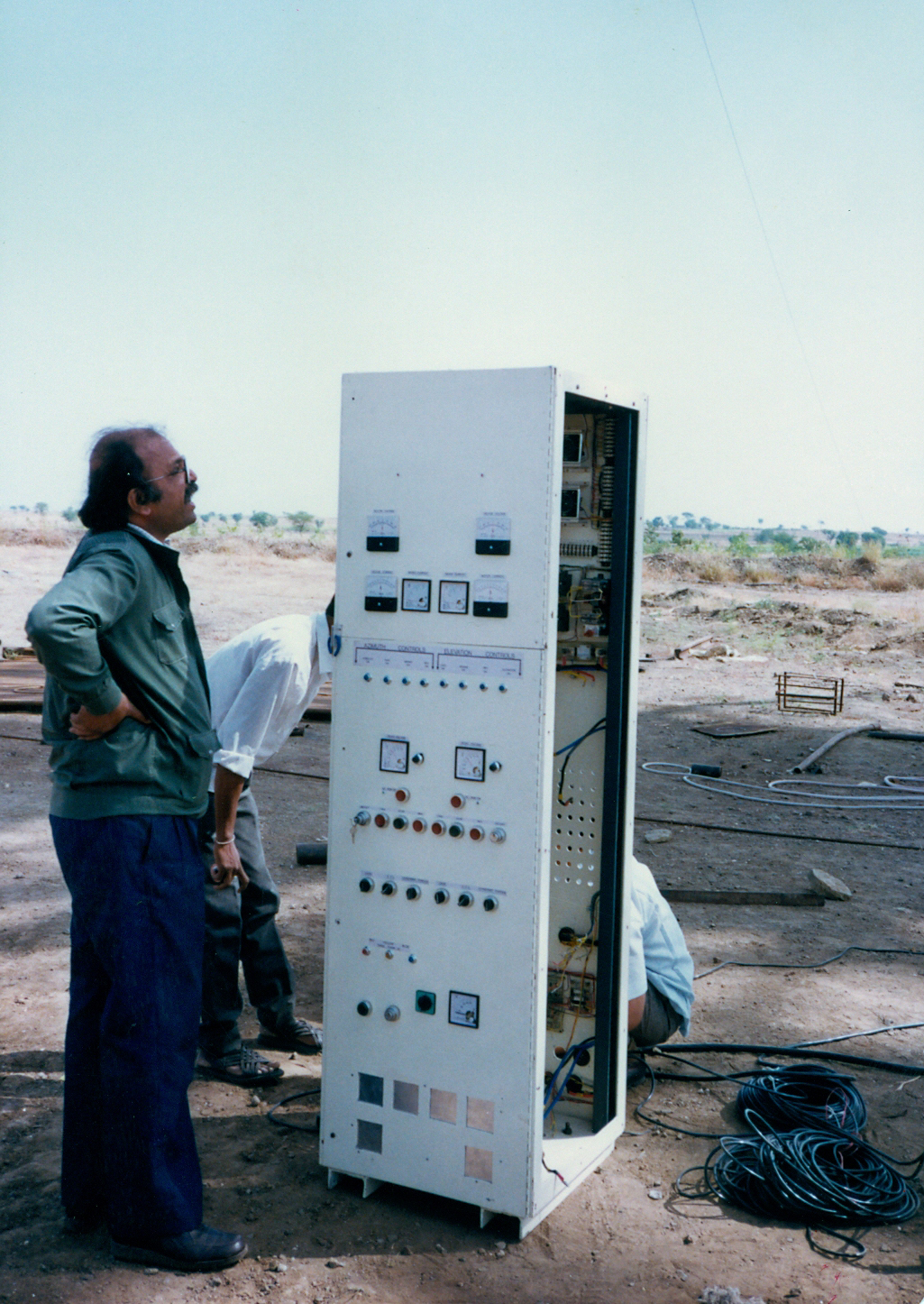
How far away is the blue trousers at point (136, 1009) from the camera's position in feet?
9.06

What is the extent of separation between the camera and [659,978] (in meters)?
4.02

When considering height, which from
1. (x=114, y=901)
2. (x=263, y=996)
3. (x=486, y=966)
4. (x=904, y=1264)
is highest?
(x=114, y=901)

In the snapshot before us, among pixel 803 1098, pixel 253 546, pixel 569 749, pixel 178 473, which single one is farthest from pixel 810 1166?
pixel 253 546

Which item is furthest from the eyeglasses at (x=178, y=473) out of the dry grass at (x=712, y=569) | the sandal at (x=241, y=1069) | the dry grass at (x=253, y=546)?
the dry grass at (x=253, y=546)

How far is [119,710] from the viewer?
8.88ft

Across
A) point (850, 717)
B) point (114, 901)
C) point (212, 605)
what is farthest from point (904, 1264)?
point (212, 605)

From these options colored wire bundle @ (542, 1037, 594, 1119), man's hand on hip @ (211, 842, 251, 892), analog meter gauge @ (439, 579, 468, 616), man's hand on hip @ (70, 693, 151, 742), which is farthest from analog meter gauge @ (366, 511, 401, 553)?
colored wire bundle @ (542, 1037, 594, 1119)

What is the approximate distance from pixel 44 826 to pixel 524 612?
5.36 meters

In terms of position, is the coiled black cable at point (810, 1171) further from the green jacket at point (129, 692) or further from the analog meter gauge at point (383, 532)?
the analog meter gauge at point (383, 532)

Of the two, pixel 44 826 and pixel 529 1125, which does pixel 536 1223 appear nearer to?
pixel 529 1125

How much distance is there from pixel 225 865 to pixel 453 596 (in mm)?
1314

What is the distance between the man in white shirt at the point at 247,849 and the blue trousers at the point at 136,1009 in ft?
2.17

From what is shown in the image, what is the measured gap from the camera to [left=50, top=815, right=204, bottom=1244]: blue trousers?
2762 mm

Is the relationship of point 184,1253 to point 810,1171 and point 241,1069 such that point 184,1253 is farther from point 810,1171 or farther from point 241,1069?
point 810,1171
